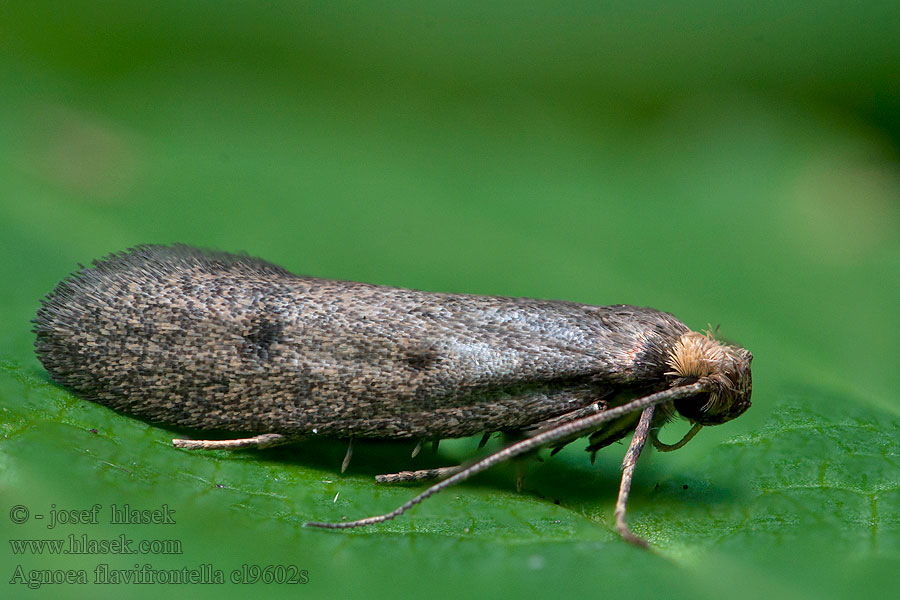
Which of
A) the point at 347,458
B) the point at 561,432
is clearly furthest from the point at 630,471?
the point at 347,458

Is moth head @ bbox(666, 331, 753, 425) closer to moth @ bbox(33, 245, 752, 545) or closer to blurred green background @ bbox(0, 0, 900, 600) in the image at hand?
moth @ bbox(33, 245, 752, 545)

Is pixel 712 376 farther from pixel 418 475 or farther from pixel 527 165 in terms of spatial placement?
pixel 527 165

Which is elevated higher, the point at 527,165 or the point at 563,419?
the point at 527,165

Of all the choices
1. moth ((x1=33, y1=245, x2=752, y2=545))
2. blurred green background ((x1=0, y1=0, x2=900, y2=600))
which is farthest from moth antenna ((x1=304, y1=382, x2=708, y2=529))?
blurred green background ((x1=0, y1=0, x2=900, y2=600))

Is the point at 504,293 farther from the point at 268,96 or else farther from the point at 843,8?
the point at 843,8

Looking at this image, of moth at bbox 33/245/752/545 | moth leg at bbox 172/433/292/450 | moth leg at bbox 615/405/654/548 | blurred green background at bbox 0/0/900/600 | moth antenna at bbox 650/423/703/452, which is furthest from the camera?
blurred green background at bbox 0/0/900/600
